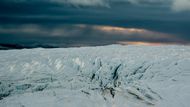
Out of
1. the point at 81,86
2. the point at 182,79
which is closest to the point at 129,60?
the point at 81,86

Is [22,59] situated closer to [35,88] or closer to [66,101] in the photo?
[35,88]

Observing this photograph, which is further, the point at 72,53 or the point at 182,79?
the point at 72,53

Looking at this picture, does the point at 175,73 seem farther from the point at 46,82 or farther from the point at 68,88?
the point at 46,82

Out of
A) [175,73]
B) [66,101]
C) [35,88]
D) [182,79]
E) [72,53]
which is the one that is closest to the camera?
[182,79]

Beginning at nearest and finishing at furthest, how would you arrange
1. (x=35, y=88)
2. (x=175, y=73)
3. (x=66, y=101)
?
(x=175, y=73) → (x=66, y=101) → (x=35, y=88)

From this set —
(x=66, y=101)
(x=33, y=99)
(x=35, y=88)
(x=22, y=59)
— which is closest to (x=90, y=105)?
(x=66, y=101)

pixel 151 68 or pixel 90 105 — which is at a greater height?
pixel 151 68
